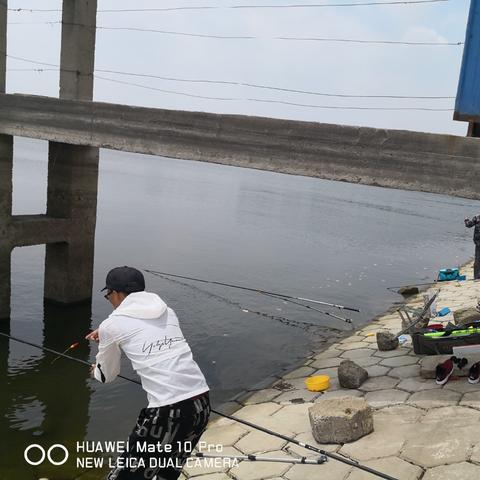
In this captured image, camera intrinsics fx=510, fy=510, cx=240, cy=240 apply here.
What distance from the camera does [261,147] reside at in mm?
7523

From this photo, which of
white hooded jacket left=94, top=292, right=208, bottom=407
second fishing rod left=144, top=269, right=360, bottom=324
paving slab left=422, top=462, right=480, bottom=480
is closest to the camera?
white hooded jacket left=94, top=292, right=208, bottom=407

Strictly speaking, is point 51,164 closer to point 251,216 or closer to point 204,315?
point 204,315

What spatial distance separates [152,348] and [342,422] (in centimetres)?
315

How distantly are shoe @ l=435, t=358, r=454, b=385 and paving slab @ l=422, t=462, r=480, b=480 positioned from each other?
201 centimetres

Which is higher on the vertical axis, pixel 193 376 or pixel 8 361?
pixel 193 376

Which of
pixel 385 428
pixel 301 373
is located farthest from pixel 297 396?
Result: pixel 385 428

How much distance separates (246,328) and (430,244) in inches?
828

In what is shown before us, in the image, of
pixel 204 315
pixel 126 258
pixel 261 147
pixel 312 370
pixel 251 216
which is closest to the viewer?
pixel 261 147

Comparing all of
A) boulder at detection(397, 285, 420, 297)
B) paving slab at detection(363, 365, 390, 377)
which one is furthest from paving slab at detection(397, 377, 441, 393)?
boulder at detection(397, 285, 420, 297)

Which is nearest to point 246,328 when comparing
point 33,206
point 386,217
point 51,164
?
point 51,164

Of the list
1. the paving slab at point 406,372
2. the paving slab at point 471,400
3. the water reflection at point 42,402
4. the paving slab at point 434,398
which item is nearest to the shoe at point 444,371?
the paving slab at point 434,398

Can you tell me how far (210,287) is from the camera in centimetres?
1619

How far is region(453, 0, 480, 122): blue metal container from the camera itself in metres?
6.26

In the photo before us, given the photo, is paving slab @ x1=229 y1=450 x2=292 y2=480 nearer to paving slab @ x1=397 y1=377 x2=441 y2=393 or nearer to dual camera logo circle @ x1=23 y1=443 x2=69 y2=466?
paving slab @ x1=397 y1=377 x2=441 y2=393
